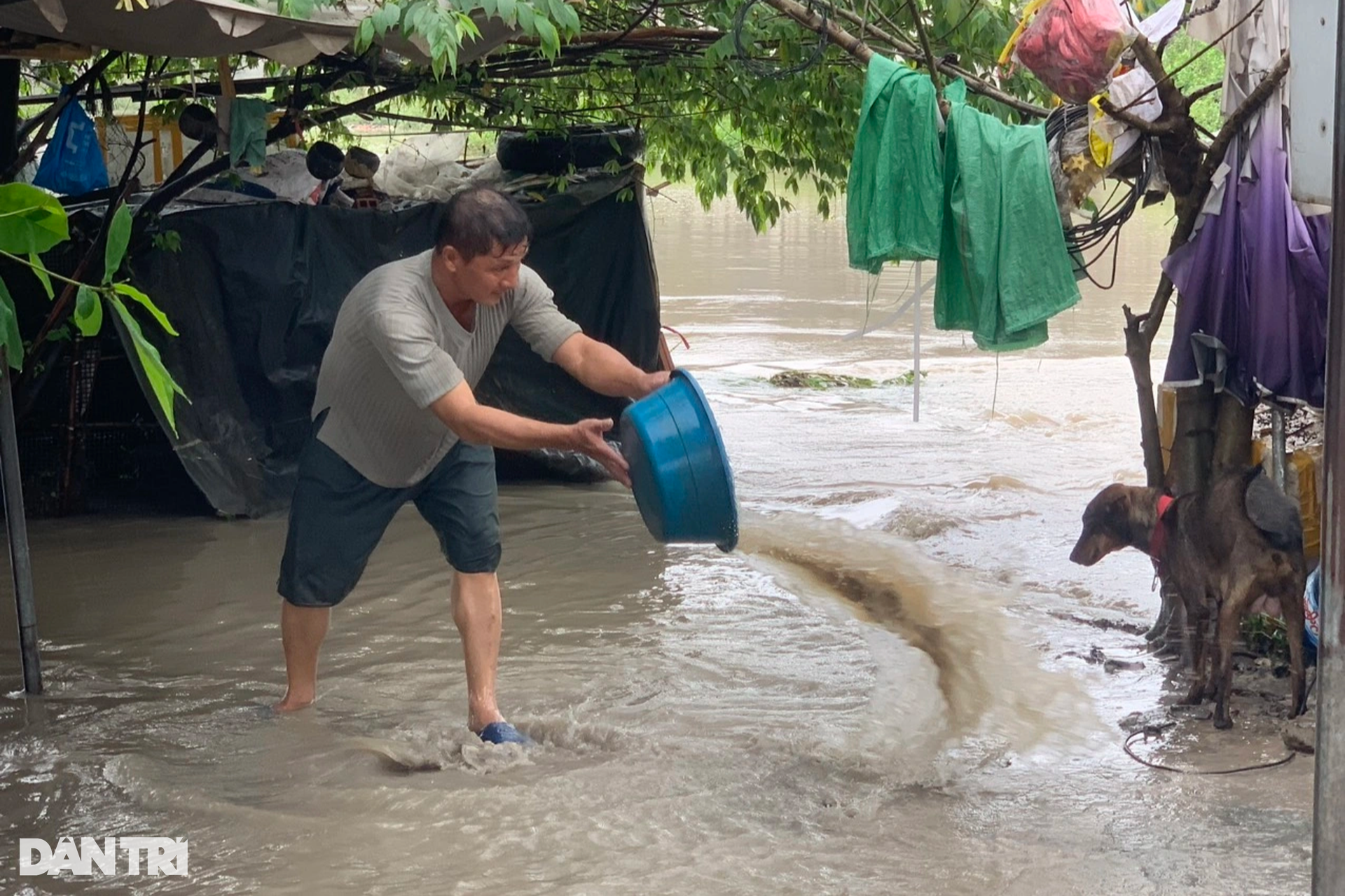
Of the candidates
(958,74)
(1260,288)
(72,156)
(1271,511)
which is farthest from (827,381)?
(1271,511)

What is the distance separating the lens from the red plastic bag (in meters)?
4.73

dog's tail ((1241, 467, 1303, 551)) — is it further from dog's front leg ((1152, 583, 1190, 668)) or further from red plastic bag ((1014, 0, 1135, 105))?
red plastic bag ((1014, 0, 1135, 105))

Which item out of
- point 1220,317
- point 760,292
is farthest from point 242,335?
point 760,292

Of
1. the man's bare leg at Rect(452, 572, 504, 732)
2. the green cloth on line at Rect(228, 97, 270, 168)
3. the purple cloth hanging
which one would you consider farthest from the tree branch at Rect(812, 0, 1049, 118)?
the man's bare leg at Rect(452, 572, 504, 732)

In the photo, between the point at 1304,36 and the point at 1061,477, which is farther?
the point at 1061,477

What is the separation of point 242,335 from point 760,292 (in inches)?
501

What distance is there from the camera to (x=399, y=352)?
392 cm

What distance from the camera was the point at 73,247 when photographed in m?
7.09

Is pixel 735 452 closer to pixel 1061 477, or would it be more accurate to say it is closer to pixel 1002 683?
pixel 1061 477

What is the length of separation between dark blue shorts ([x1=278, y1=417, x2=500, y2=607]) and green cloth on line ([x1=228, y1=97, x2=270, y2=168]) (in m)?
2.44

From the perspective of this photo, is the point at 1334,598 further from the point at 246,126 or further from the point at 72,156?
the point at 72,156

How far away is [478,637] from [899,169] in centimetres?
223

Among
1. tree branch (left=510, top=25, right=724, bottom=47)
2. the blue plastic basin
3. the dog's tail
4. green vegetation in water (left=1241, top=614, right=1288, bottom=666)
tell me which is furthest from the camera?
tree branch (left=510, top=25, right=724, bottom=47)

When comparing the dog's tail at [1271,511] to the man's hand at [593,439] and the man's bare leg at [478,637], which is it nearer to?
the man's hand at [593,439]
